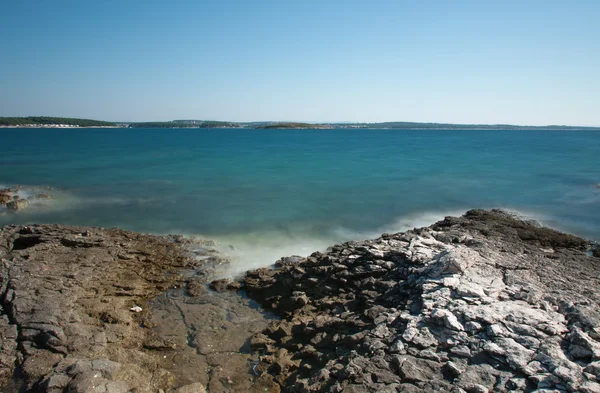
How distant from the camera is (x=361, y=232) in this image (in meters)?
18.2

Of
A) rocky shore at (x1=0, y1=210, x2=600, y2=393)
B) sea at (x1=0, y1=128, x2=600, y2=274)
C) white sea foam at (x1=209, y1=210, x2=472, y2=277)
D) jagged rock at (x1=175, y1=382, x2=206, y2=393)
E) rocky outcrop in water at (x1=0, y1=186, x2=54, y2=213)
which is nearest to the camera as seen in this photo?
rocky shore at (x1=0, y1=210, x2=600, y2=393)

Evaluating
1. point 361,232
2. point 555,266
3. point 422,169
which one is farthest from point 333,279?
point 422,169

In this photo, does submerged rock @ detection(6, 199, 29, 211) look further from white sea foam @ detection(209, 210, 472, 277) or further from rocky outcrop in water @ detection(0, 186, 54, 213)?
white sea foam @ detection(209, 210, 472, 277)

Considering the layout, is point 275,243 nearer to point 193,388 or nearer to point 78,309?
point 78,309

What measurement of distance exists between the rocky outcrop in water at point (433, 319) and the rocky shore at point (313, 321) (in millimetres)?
30

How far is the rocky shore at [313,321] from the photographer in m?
6.49

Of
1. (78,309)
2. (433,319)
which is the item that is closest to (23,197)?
(78,309)

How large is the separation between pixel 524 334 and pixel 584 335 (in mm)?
956

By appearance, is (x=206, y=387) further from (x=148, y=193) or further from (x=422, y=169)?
(x=422, y=169)

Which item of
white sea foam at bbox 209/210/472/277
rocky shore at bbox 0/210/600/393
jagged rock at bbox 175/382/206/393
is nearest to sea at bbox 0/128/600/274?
white sea foam at bbox 209/210/472/277

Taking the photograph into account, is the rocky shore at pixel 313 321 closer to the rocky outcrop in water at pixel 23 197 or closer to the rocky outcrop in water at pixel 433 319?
the rocky outcrop in water at pixel 433 319

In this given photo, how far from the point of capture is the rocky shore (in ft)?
21.3

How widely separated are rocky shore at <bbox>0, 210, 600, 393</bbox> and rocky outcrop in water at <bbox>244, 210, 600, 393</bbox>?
0.10 ft

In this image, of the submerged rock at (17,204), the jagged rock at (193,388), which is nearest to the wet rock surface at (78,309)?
the jagged rock at (193,388)
